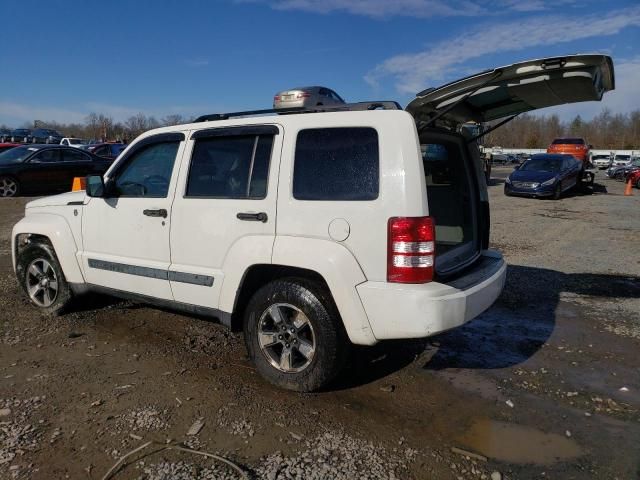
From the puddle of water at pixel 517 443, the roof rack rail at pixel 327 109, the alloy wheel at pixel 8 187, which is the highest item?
the roof rack rail at pixel 327 109

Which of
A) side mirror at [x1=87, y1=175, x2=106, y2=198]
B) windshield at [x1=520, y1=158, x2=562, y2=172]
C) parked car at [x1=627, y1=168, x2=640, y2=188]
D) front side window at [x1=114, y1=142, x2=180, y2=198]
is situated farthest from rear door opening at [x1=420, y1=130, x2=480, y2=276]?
parked car at [x1=627, y1=168, x2=640, y2=188]

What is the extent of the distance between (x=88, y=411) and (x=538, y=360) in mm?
3502

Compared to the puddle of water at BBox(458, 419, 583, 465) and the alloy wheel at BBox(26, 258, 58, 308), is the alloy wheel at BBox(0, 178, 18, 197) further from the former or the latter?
the puddle of water at BBox(458, 419, 583, 465)

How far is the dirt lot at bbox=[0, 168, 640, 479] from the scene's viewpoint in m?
2.80

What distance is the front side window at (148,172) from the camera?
13.7 feet

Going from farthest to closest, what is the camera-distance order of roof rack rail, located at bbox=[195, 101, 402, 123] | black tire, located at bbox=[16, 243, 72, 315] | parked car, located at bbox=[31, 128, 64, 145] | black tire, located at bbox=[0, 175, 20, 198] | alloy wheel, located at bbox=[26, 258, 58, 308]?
parked car, located at bbox=[31, 128, 64, 145] → black tire, located at bbox=[0, 175, 20, 198] → alloy wheel, located at bbox=[26, 258, 58, 308] → black tire, located at bbox=[16, 243, 72, 315] → roof rack rail, located at bbox=[195, 101, 402, 123]

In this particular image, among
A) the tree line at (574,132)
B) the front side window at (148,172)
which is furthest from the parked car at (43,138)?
the tree line at (574,132)

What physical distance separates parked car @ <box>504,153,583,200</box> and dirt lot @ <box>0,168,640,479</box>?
43.1ft

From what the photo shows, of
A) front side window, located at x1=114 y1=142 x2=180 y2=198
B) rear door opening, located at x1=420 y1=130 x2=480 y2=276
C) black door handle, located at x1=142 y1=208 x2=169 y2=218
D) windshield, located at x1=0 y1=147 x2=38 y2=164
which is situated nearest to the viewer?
black door handle, located at x1=142 y1=208 x2=169 y2=218

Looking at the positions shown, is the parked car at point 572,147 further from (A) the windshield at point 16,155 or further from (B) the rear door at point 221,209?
(B) the rear door at point 221,209

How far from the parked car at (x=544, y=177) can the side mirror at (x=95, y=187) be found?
647 inches

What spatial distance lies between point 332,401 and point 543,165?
17.9 m

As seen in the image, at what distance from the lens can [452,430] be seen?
10.4 feet

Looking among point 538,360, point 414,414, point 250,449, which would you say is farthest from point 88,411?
point 538,360
